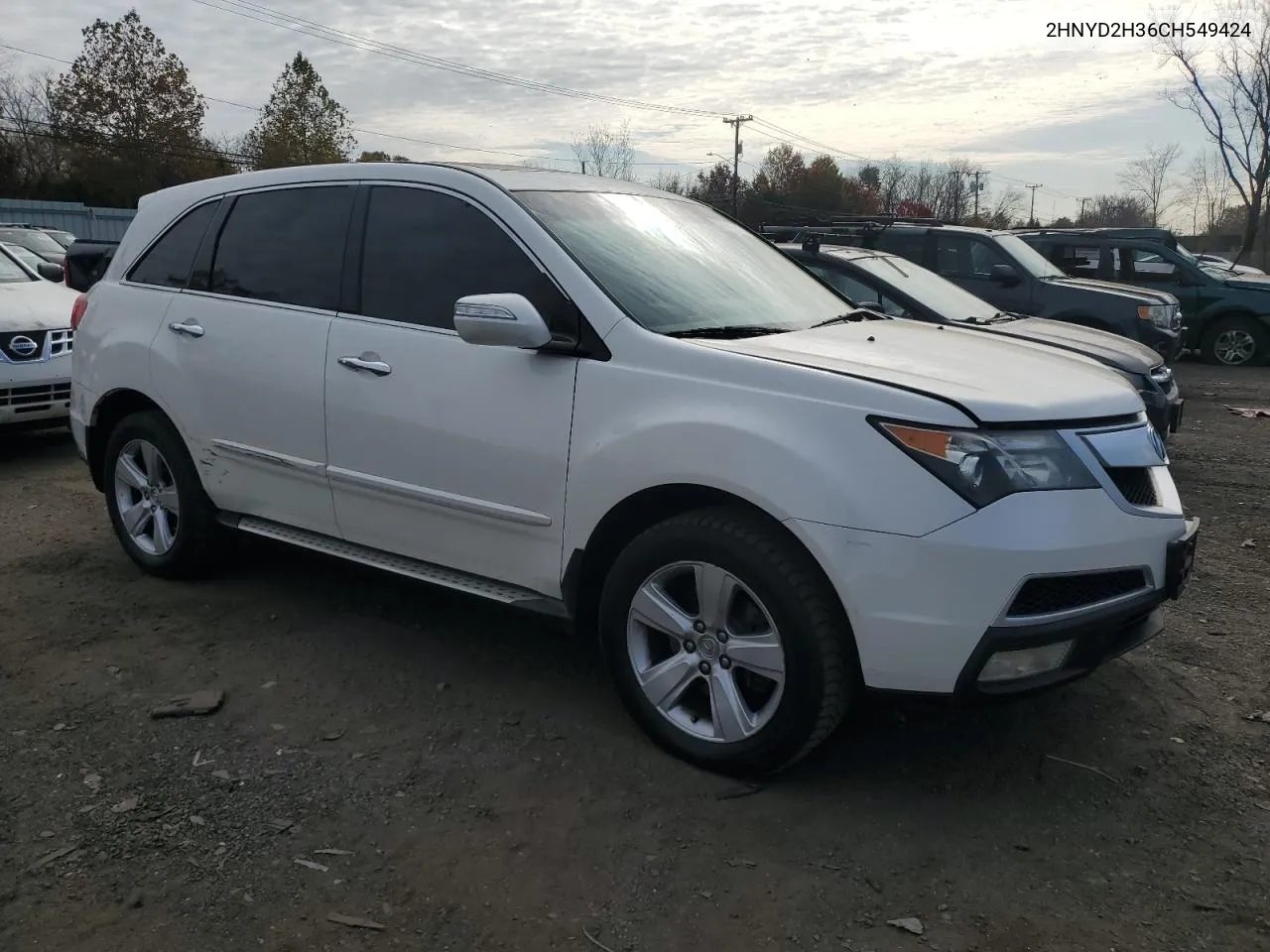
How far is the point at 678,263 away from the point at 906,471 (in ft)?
4.56

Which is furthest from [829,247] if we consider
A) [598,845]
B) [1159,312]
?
[598,845]

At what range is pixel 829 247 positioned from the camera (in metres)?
8.34

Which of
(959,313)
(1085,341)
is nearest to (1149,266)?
(1085,341)

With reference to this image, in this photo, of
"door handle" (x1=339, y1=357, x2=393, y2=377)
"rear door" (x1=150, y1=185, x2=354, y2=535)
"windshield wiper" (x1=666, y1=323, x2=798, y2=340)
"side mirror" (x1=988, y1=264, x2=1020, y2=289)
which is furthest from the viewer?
"side mirror" (x1=988, y1=264, x2=1020, y2=289)

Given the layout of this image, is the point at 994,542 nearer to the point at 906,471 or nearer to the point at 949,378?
the point at 906,471

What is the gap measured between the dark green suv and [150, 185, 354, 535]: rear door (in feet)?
37.9

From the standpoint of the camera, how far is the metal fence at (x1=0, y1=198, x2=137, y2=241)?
3531 centimetres

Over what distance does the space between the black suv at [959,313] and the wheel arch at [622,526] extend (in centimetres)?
396

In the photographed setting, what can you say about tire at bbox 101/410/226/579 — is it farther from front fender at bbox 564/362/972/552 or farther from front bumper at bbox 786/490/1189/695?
front bumper at bbox 786/490/1189/695

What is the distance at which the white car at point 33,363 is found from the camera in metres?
7.50

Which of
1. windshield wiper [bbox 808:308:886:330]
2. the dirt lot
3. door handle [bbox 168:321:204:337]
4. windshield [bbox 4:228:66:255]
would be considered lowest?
the dirt lot

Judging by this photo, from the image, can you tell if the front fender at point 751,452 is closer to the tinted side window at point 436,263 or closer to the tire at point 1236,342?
the tinted side window at point 436,263

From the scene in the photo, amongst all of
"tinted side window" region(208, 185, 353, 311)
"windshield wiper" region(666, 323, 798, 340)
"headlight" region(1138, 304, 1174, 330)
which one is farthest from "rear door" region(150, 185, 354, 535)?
"headlight" region(1138, 304, 1174, 330)

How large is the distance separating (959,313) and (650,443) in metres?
5.23
